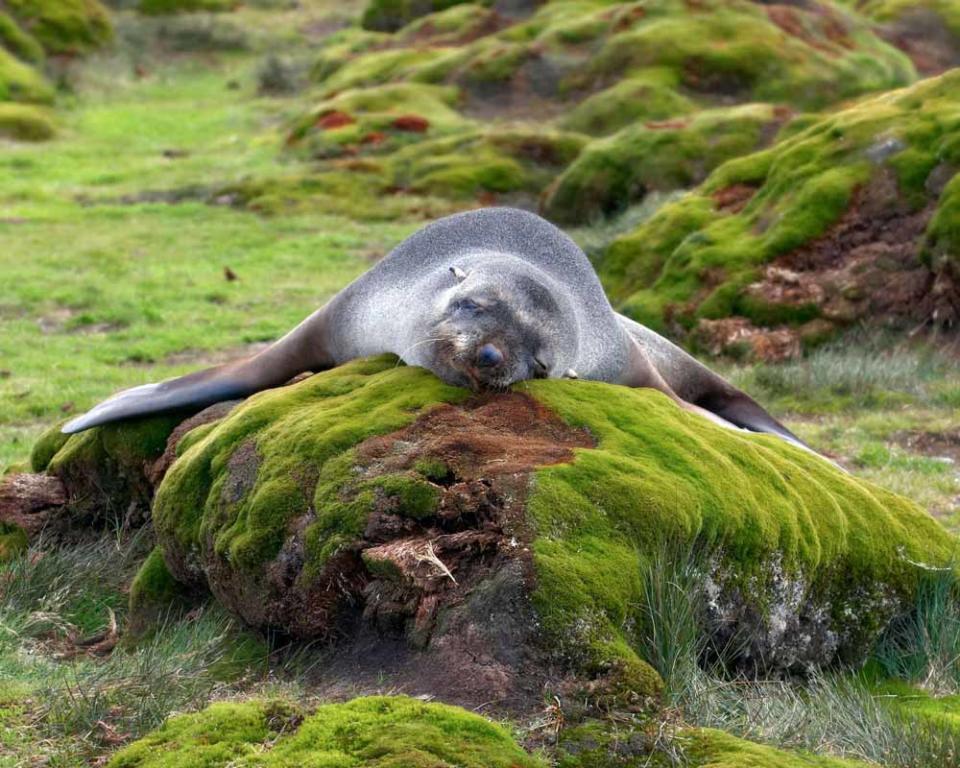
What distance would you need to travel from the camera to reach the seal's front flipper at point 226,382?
8172 mm

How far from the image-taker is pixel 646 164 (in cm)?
2153

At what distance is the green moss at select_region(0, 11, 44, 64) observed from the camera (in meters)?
36.7

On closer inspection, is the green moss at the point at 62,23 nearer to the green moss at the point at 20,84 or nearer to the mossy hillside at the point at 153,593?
the green moss at the point at 20,84

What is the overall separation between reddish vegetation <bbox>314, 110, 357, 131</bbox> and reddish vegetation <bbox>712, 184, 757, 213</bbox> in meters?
14.3

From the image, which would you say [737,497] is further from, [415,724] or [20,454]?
[20,454]

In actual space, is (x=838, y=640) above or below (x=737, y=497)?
below

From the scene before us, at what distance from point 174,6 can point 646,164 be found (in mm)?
31380

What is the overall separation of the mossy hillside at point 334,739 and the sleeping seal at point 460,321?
244 centimetres

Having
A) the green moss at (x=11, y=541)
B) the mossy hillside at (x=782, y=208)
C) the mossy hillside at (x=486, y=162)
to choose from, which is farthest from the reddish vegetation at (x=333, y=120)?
the green moss at (x=11, y=541)

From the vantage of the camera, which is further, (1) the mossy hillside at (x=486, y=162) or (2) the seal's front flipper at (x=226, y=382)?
(1) the mossy hillside at (x=486, y=162)

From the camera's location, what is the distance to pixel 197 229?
22547 millimetres

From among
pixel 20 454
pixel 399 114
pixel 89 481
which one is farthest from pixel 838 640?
pixel 399 114

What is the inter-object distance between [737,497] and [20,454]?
6838 millimetres

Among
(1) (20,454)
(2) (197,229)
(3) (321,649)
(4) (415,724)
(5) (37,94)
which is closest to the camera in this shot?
(4) (415,724)
